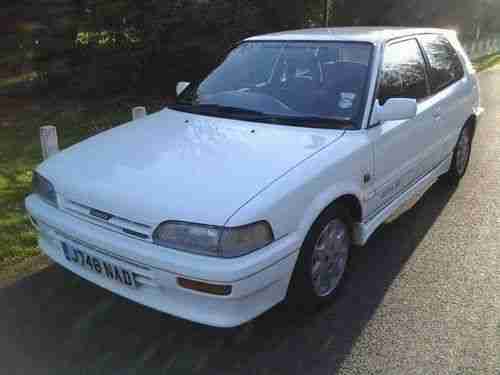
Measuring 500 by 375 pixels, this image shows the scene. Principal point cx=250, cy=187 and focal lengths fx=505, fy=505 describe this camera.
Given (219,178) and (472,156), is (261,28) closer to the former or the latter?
(472,156)

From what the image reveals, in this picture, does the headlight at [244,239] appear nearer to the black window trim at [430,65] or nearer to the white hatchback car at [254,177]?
the white hatchback car at [254,177]

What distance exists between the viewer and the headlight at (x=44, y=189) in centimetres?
310

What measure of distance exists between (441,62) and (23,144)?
555 centimetres

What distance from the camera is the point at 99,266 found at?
2809 millimetres

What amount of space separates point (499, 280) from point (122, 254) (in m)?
2.64

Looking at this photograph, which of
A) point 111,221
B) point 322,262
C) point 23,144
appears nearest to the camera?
point 111,221

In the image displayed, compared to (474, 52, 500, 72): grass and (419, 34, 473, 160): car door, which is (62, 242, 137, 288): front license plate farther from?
(474, 52, 500, 72): grass

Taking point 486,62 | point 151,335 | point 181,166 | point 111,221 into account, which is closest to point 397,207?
point 181,166

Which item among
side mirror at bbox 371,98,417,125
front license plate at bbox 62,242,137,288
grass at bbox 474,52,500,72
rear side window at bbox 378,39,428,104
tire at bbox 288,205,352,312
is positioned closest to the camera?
front license plate at bbox 62,242,137,288

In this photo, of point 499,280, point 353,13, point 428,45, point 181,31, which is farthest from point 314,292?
point 353,13

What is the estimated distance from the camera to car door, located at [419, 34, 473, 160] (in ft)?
14.6

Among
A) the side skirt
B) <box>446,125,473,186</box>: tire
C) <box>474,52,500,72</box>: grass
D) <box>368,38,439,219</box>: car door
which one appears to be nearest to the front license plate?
the side skirt

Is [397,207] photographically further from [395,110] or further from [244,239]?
[244,239]

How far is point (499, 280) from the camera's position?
3.60 m
